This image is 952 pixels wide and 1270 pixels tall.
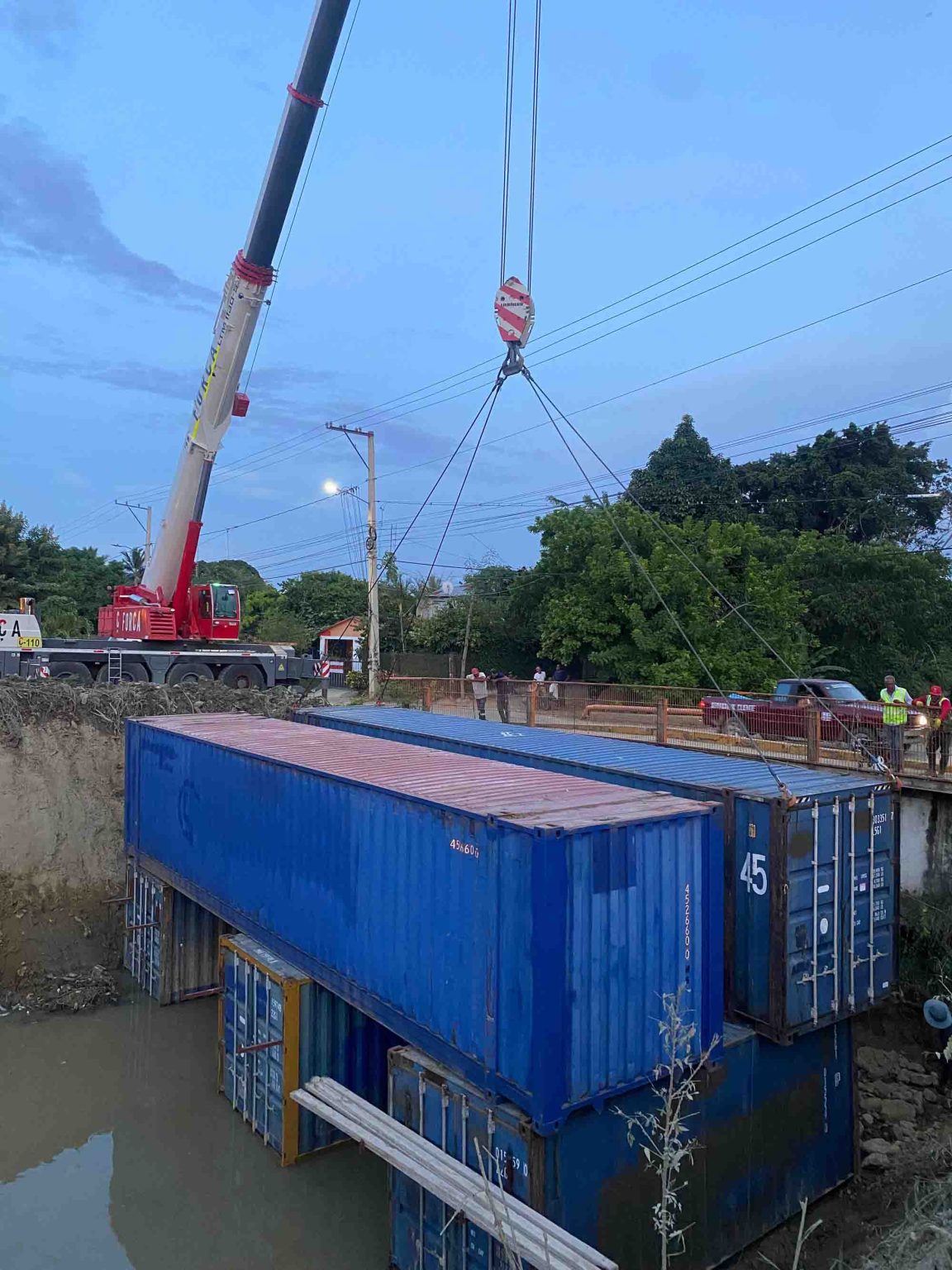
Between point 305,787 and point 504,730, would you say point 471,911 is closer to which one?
point 305,787

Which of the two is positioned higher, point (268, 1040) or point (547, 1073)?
point (547, 1073)

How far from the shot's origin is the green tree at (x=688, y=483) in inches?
1393

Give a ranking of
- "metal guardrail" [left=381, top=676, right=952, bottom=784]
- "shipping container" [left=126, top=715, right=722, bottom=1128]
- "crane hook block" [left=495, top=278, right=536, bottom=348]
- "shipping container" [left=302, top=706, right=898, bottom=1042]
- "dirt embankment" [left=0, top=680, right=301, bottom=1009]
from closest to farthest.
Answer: "shipping container" [left=126, top=715, right=722, bottom=1128], "shipping container" [left=302, top=706, right=898, bottom=1042], "crane hook block" [left=495, top=278, right=536, bottom=348], "dirt embankment" [left=0, top=680, right=301, bottom=1009], "metal guardrail" [left=381, top=676, right=952, bottom=784]

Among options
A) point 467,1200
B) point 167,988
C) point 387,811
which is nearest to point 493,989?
point 467,1200

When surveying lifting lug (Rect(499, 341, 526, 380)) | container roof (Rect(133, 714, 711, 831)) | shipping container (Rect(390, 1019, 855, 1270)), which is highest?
lifting lug (Rect(499, 341, 526, 380))

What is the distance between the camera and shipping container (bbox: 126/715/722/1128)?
5246 mm

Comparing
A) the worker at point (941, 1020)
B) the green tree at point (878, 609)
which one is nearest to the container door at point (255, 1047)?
the worker at point (941, 1020)

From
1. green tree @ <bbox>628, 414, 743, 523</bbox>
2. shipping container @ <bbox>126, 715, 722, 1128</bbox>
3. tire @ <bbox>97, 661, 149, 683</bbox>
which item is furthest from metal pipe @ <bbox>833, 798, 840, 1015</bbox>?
green tree @ <bbox>628, 414, 743, 523</bbox>

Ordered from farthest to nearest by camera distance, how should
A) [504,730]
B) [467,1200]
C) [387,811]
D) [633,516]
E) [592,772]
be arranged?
[633,516], [504,730], [592,772], [387,811], [467,1200]

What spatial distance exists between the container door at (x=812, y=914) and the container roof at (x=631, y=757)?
0.81ft

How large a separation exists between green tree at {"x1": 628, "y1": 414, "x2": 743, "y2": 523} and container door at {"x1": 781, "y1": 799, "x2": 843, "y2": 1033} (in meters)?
29.0

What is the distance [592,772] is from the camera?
28.0 feet

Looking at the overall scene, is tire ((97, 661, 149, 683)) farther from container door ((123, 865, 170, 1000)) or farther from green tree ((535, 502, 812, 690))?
green tree ((535, 502, 812, 690))

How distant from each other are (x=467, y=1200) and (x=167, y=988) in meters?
7.53
